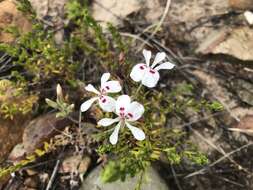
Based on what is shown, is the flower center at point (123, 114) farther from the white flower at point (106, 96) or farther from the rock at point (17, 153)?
the rock at point (17, 153)

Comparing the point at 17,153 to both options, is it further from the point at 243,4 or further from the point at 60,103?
the point at 243,4

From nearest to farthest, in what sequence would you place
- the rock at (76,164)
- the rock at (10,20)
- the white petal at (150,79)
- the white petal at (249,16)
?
1. the white petal at (150,79)
2. the rock at (76,164)
3. the rock at (10,20)
4. the white petal at (249,16)

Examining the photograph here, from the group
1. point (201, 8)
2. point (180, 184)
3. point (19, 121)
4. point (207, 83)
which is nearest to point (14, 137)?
point (19, 121)

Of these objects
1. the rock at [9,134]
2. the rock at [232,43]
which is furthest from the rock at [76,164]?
the rock at [232,43]

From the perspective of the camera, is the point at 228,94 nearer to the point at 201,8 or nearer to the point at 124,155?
the point at 201,8

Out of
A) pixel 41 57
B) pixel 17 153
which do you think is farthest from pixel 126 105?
pixel 41 57
